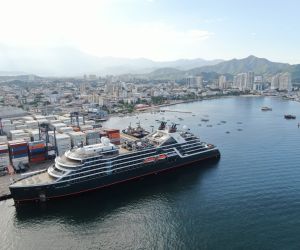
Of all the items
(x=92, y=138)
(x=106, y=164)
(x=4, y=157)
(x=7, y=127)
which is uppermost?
(x=106, y=164)

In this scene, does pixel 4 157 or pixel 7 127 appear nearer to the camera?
pixel 4 157

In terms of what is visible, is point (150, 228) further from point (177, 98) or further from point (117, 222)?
point (177, 98)

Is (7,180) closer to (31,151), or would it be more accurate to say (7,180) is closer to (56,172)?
(31,151)

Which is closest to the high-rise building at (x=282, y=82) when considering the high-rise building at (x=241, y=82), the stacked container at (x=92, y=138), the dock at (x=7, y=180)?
the high-rise building at (x=241, y=82)

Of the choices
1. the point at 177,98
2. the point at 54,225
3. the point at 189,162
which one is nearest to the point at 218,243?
the point at 54,225

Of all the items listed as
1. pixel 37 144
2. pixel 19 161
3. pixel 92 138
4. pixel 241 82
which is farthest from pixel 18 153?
pixel 241 82

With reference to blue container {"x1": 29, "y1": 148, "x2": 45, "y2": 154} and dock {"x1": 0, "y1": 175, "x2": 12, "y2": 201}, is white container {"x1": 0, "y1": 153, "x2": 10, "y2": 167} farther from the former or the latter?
blue container {"x1": 29, "y1": 148, "x2": 45, "y2": 154}

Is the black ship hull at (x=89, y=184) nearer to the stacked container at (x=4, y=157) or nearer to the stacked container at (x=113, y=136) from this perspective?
the stacked container at (x=4, y=157)
